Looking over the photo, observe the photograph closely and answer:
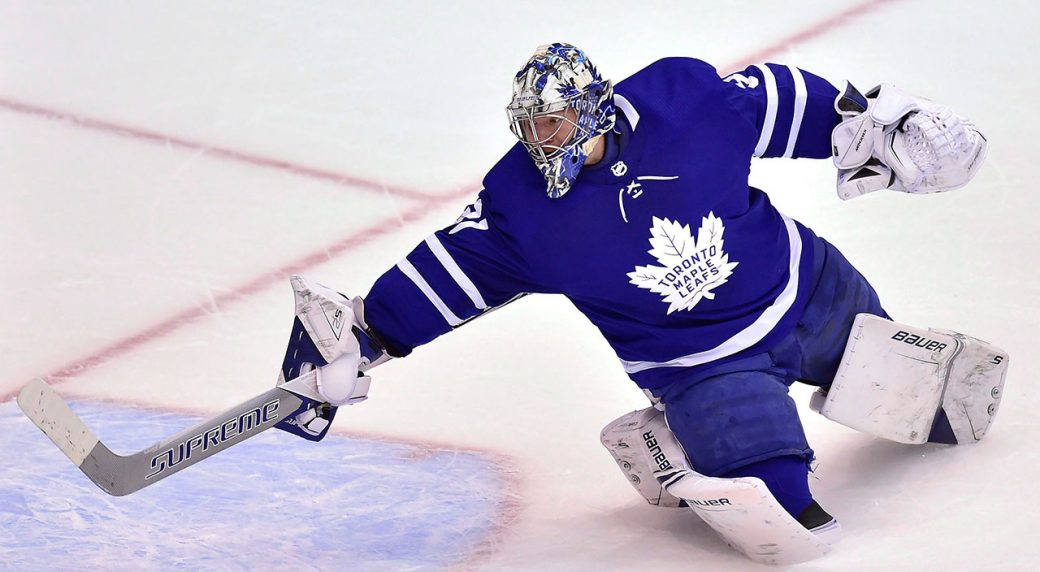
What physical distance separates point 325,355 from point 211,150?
205 centimetres

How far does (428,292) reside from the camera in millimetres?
3219

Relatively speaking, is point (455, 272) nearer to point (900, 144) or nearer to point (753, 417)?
point (753, 417)

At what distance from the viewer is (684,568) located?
3074 mm

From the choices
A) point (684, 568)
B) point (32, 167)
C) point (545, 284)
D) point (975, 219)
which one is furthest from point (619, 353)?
point (32, 167)

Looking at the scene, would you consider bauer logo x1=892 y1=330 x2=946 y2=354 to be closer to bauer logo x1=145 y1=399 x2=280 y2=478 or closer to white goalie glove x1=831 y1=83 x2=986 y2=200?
white goalie glove x1=831 y1=83 x2=986 y2=200

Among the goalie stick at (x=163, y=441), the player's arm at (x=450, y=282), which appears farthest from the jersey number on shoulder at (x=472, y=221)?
the goalie stick at (x=163, y=441)

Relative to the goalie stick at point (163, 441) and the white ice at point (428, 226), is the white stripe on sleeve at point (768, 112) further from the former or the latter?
the goalie stick at point (163, 441)

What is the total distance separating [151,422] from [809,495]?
5.30 feet

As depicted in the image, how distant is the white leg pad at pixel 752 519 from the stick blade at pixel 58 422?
1138mm

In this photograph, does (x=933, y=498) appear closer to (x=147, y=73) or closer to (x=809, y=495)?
(x=809, y=495)

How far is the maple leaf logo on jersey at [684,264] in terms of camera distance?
308 cm

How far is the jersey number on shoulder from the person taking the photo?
10.5 feet

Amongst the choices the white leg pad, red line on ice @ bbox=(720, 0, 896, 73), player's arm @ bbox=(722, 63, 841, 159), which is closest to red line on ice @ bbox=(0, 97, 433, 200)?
red line on ice @ bbox=(720, 0, 896, 73)

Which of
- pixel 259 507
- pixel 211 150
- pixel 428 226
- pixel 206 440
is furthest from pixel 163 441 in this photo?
pixel 211 150
